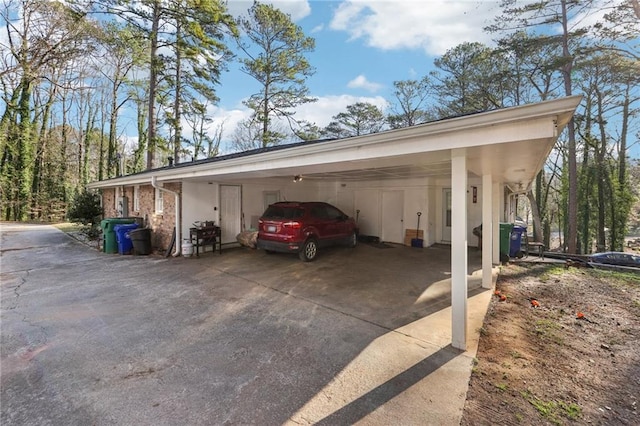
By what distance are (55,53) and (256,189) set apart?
10454 mm

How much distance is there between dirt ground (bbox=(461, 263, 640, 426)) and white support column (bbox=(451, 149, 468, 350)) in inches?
12.4

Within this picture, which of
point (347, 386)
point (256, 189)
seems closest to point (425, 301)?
point (347, 386)

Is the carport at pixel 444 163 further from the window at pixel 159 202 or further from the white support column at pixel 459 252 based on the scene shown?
the window at pixel 159 202

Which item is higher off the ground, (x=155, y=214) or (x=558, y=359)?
(x=155, y=214)

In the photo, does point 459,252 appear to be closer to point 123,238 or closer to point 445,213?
point 445,213

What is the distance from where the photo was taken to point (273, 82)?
16.4 m

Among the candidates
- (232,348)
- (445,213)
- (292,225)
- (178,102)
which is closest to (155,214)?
(292,225)

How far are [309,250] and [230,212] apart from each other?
3.51m

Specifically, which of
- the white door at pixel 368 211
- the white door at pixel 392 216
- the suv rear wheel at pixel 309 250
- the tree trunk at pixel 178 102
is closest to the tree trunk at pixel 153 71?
the tree trunk at pixel 178 102

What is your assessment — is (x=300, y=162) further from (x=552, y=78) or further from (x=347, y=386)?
(x=552, y=78)

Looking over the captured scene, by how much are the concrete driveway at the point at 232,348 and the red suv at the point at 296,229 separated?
3.72ft

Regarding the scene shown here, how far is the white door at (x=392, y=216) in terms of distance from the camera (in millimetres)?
10688

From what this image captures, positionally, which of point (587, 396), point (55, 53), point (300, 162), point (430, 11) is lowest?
point (587, 396)

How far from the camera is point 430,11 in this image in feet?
20.3
